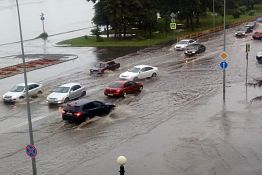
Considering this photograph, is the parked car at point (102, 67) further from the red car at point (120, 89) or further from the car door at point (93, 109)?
the car door at point (93, 109)

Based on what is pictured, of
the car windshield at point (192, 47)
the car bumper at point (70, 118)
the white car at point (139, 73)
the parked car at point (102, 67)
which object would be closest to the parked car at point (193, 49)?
the car windshield at point (192, 47)

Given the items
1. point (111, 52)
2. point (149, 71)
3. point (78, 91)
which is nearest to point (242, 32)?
point (111, 52)

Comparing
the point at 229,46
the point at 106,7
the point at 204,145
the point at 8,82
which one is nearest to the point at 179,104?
the point at 204,145

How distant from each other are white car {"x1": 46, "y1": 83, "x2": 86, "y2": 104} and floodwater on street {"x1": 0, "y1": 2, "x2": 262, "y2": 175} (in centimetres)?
75

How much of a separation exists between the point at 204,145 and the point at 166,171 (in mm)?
4109

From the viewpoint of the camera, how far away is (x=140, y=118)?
31.4m

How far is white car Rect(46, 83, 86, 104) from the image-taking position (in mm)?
36322

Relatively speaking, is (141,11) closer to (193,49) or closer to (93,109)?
(193,49)

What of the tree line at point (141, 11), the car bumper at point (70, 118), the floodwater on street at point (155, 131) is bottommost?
the floodwater on street at point (155, 131)

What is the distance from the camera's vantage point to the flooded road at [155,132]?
75.3 feet

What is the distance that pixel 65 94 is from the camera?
37031 mm

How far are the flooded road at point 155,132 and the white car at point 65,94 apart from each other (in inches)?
30.8

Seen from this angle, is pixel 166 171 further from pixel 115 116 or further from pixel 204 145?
pixel 115 116

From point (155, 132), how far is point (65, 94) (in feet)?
36.6
